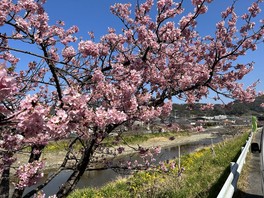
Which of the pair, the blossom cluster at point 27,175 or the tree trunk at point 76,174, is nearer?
the blossom cluster at point 27,175

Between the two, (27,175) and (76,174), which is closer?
(27,175)

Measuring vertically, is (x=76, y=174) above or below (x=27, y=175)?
below

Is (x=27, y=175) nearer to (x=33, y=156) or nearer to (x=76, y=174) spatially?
(x=33, y=156)

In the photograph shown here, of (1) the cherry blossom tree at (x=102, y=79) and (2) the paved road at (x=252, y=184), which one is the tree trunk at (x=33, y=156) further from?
(2) the paved road at (x=252, y=184)

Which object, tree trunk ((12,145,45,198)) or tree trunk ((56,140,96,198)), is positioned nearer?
tree trunk ((12,145,45,198))

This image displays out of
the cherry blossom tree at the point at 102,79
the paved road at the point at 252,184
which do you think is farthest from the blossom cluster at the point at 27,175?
the paved road at the point at 252,184

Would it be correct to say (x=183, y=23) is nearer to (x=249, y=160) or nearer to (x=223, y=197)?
(x=223, y=197)

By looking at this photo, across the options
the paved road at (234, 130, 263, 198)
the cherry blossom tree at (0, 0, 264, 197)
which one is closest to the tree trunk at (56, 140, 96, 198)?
the cherry blossom tree at (0, 0, 264, 197)

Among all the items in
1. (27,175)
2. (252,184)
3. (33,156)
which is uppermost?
(33,156)

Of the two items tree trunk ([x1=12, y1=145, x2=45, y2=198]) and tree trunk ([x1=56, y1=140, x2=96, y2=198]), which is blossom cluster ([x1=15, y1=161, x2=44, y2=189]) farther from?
tree trunk ([x1=56, y1=140, x2=96, y2=198])

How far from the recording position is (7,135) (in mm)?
3391

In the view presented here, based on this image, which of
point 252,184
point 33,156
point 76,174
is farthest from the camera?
point 252,184

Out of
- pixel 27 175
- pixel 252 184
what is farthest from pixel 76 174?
pixel 252 184

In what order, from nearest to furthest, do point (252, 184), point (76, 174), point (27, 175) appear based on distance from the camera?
point (27, 175)
point (76, 174)
point (252, 184)
